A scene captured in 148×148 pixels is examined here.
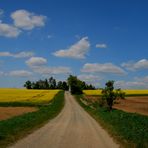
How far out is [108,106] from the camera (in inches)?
2371

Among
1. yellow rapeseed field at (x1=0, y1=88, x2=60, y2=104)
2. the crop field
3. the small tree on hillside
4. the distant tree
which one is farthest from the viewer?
the distant tree

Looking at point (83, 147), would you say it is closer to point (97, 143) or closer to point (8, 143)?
point (97, 143)

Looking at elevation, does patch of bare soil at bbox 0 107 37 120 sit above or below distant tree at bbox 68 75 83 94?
below

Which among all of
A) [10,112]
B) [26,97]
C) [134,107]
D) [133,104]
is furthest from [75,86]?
[10,112]

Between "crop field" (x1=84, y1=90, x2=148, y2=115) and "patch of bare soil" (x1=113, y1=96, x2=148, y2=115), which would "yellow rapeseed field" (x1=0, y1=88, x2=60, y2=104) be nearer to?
"crop field" (x1=84, y1=90, x2=148, y2=115)

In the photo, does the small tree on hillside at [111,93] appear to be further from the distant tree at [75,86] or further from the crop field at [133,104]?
the distant tree at [75,86]

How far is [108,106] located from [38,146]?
43.1 metres

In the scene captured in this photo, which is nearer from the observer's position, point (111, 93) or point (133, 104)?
point (111, 93)

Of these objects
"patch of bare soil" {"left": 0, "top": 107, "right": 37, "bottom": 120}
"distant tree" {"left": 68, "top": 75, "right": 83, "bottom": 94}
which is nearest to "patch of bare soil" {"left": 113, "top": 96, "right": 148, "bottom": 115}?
"patch of bare soil" {"left": 0, "top": 107, "right": 37, "bottom": 120}

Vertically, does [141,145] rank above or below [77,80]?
below

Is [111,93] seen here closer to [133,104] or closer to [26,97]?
[133,104]

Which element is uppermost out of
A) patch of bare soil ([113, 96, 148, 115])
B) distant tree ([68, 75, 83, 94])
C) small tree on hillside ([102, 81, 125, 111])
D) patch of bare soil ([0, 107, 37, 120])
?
distant tree ([68, 75, 83, 94])

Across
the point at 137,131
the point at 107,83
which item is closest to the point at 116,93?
the point at 107,83

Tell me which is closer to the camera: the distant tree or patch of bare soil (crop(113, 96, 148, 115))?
patch of bare soil (crop(113, 96, 148, 115))
